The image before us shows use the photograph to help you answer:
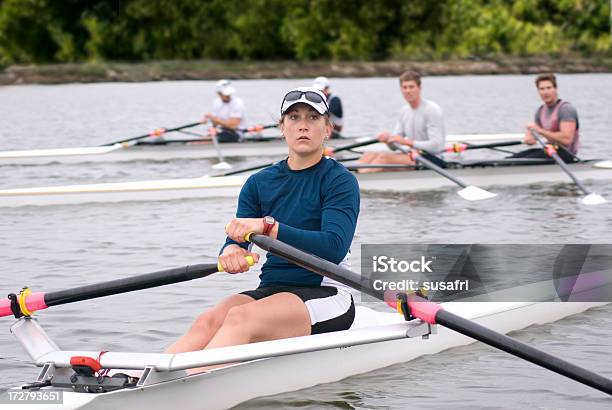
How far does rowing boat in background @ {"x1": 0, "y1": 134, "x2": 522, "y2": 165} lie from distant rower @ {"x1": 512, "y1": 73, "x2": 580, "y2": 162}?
525 centimetres

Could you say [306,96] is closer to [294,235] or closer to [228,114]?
[294,235]

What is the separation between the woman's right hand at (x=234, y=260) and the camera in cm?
603

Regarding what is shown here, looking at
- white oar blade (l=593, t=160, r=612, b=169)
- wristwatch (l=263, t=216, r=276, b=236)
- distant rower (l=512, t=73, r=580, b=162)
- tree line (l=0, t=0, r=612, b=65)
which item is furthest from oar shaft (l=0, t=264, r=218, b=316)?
tree line (l=0, t=0, r=612, b=65)

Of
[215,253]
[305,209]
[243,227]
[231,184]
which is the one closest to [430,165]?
[231,184]

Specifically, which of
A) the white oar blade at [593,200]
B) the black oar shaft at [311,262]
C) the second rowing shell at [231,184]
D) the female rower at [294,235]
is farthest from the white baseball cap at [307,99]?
the white oar blade at [593,200]

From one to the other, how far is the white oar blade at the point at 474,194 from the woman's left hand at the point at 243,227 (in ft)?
28.4

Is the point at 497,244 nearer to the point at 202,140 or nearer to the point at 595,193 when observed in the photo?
the point at 595,193

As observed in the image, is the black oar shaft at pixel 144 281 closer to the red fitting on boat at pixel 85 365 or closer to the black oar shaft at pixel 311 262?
the black oar shaft at pixel 311 262

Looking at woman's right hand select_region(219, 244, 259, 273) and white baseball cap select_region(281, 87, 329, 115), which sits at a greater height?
white baseball cap select_region(281, 87, 329, 115)

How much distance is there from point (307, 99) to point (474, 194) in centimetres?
857

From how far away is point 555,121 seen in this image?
15000 millimetres

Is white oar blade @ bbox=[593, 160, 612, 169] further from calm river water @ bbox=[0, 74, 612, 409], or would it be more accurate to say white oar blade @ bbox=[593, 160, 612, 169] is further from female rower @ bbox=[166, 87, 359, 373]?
Result: female rower @ bbox=[166, 87, 359, 373]

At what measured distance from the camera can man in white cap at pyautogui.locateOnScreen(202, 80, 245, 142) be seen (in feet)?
66.7

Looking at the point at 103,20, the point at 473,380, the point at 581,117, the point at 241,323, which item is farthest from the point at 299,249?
the point at 103,20
